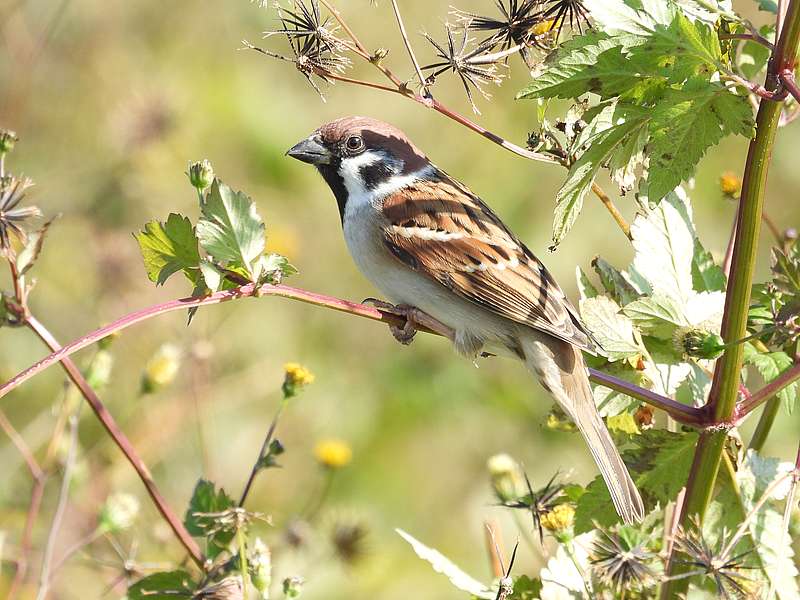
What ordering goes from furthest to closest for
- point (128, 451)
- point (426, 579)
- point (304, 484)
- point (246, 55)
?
point (246, 55), point (304, 484), point (426, 579), point (128, 451)

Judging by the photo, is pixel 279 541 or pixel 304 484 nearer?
pixel 279 541

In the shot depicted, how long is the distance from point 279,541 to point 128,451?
686 millimetres

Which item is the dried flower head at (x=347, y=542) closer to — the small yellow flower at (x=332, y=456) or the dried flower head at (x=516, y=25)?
the small yellow flower at (x=332, y=456)

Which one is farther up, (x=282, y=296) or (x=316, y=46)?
(x=316, y=46)

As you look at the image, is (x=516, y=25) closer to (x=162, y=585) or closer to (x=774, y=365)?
(x=774, y=365)

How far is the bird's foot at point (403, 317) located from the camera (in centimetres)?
210

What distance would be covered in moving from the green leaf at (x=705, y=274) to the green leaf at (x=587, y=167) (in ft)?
1.13

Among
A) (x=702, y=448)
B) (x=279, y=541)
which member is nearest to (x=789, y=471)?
(x=702, y=448)

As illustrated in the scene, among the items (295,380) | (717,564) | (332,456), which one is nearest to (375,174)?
(332,456)

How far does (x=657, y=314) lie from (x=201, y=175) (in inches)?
27.4

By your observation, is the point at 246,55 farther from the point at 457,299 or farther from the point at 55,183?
the point at 457,299

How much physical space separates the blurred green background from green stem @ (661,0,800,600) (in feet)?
6.20

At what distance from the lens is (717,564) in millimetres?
1389

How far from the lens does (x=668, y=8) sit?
→ 1.31 meters
